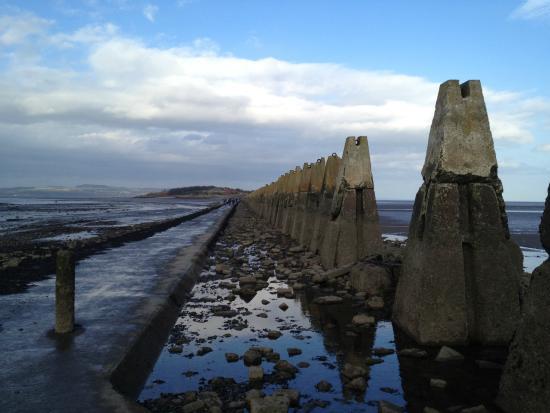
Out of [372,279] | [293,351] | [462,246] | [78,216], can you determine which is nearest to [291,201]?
[372,279]

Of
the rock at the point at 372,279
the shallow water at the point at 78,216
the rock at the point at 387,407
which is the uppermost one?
the rock at the point at 372,279

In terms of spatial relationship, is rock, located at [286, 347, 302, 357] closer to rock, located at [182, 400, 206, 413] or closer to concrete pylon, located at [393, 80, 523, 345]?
concrete pylon, located at [393, 80, 523, 345]

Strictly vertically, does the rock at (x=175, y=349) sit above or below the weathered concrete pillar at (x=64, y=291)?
below

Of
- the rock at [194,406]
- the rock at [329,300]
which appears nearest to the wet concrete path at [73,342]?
the rock at [194,406]

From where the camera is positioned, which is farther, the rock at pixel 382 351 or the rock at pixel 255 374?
the rock at pixel 382 351

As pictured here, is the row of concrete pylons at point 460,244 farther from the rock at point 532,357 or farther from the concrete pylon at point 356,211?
the concrete pylon at point 356,211

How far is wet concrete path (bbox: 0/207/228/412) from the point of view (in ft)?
12.4

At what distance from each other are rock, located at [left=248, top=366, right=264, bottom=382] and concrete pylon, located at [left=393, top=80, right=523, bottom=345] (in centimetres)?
205

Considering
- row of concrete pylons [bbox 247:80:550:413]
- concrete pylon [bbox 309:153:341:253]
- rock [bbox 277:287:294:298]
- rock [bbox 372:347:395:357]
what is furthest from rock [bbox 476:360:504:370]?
concrete pylon [bbox 309:153:341:253]

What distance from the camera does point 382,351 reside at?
549cm

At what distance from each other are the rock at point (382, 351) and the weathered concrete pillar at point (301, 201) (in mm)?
11441

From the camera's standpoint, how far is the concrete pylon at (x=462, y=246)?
5.60 m

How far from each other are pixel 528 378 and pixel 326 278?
6.01m

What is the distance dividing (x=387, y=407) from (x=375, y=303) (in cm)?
370
